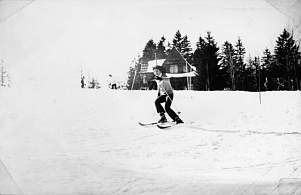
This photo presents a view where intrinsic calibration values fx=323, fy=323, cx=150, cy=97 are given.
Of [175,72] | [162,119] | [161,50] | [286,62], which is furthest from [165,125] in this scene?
[286,62]

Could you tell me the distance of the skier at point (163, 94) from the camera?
6.54 ft

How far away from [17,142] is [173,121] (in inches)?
36.5

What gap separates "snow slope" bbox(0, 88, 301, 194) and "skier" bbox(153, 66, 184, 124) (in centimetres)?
4

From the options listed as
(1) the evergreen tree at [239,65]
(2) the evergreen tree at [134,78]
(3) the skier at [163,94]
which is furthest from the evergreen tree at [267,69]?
(2) the evergreen tree at [134,78]

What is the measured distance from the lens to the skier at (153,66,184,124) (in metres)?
1.99

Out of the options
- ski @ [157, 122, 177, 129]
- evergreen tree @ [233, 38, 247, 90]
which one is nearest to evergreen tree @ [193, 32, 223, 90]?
evergreen tree @ [233, 38, 247, 90]

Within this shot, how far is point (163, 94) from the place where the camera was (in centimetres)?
200

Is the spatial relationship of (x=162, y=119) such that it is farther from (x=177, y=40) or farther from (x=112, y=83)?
(x=177, y=40)

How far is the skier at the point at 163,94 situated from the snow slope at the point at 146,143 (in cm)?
4

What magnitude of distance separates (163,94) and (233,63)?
18.7 inches

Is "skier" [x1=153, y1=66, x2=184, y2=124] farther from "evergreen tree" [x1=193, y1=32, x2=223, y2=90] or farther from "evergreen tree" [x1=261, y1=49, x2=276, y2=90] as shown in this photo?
"evergreen tree" [x1=261, y1=49, x2=276, y2=90]

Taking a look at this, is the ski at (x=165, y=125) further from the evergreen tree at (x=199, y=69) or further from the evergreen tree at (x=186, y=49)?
the evergreen tree at (x=186, y=49)

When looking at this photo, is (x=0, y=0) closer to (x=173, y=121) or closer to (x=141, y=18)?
(x=141, y=18)

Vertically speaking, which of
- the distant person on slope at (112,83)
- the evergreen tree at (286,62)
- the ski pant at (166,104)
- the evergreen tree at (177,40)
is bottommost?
the ski pant at (166,104)
